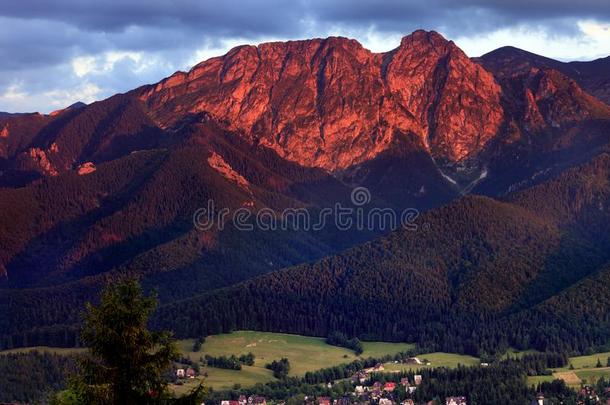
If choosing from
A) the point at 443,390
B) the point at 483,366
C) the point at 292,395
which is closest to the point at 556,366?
the point at 483,366

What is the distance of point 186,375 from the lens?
179 m

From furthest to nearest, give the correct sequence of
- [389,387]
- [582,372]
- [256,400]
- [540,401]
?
[582,372] → [389,387] → [256,400] → [540,401]

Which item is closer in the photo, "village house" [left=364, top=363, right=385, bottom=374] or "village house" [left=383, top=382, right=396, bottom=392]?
"village house" [left=383, top=382, right=396, bottom=392]

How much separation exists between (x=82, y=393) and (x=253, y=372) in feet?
499

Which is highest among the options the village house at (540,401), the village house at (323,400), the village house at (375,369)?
the village house at (375,369)

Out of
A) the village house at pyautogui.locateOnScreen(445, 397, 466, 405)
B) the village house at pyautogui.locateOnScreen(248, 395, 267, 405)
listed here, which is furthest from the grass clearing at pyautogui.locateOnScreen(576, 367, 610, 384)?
the village house at pyautogui.locateOnScreen(248, 395, 267, 405)

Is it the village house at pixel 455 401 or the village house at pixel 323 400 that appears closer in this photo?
the village house at pixel 455 401

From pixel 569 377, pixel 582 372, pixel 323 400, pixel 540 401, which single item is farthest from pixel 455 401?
pixel 582 372

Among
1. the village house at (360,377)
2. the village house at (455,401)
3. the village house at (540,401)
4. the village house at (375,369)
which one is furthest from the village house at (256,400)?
the village house at (540,401)

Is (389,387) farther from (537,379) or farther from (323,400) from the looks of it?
(537,379)

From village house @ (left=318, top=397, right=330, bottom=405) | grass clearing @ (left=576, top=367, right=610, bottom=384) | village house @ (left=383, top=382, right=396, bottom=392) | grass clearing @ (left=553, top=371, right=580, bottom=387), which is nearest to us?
village house @ (left=318, top=397, right=330, bottom=405)

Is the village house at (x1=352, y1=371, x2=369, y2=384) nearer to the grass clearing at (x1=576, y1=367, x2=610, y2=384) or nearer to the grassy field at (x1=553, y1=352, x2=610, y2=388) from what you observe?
the grassy field at (x1=553, y1=352, x2=610, y2=388)

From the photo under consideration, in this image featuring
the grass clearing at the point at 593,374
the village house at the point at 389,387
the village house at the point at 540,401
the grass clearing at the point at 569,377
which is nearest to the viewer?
the village house at the point at 540,401

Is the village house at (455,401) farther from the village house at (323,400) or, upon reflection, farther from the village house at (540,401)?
the village house at (323,400)
